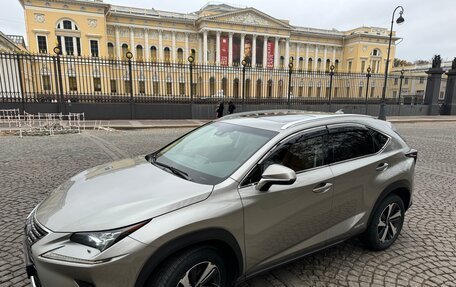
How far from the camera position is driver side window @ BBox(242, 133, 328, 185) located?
2.53m

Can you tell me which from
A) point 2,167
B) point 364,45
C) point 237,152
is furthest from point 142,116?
point 364,45

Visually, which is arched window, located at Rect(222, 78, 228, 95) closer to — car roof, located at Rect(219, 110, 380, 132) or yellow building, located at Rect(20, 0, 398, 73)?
car roof, located at Rect(219, 110, 380, 132)

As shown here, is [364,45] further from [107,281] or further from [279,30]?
[107,281]

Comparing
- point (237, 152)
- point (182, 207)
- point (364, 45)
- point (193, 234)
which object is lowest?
point (193, 234)

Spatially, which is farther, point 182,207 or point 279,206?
point 279,206

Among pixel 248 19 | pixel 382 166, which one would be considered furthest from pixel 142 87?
pixel 248 19

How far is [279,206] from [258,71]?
2170 centimetres

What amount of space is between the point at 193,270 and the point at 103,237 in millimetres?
663

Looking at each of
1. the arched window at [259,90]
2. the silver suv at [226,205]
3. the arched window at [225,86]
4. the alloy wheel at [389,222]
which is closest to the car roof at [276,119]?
the silver suv at [226,205]

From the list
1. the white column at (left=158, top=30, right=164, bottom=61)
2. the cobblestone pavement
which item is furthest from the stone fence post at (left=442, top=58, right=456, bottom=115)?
the white column at (left=158, top=30, right=164, bottom=61)

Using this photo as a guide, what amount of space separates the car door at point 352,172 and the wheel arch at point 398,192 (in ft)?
0.47

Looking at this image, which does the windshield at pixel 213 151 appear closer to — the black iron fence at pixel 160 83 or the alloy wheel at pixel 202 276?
the alloy wheel at pixel 202 276

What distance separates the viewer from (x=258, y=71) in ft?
76.1

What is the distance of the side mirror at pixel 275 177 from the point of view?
89.3 inches
